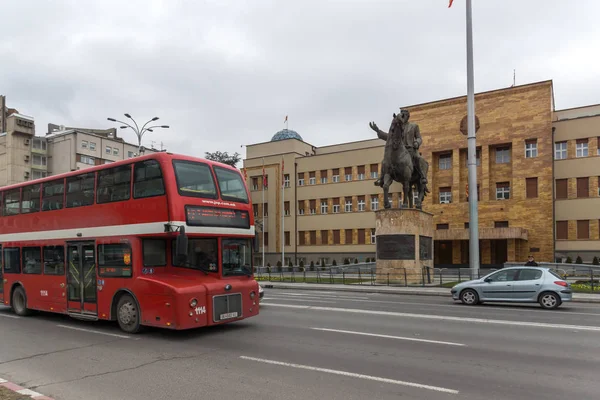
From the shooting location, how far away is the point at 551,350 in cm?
866

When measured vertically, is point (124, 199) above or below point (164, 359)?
above

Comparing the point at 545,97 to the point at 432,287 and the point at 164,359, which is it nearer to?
the point at 432,287

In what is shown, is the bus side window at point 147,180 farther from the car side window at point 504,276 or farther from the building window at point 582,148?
the building window at point 582,148

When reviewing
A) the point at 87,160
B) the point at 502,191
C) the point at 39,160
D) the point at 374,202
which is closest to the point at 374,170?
the point at 374,202

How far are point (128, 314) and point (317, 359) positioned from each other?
4.95 metres

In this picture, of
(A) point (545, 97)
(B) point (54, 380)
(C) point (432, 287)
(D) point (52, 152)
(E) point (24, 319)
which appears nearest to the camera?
(B) point (54, 380)

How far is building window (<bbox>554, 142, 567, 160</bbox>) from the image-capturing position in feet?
143

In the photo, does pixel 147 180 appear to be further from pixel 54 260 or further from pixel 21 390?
pixel 21 390

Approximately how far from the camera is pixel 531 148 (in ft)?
145

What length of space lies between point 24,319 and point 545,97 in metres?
43.6

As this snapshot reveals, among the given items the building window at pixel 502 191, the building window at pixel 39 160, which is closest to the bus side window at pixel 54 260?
the building window at pixel 502 191

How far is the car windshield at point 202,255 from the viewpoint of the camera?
10594 millimetres

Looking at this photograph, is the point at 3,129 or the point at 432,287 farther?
the point at 3,129

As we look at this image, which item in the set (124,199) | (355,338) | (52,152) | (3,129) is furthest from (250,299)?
(3,129)
